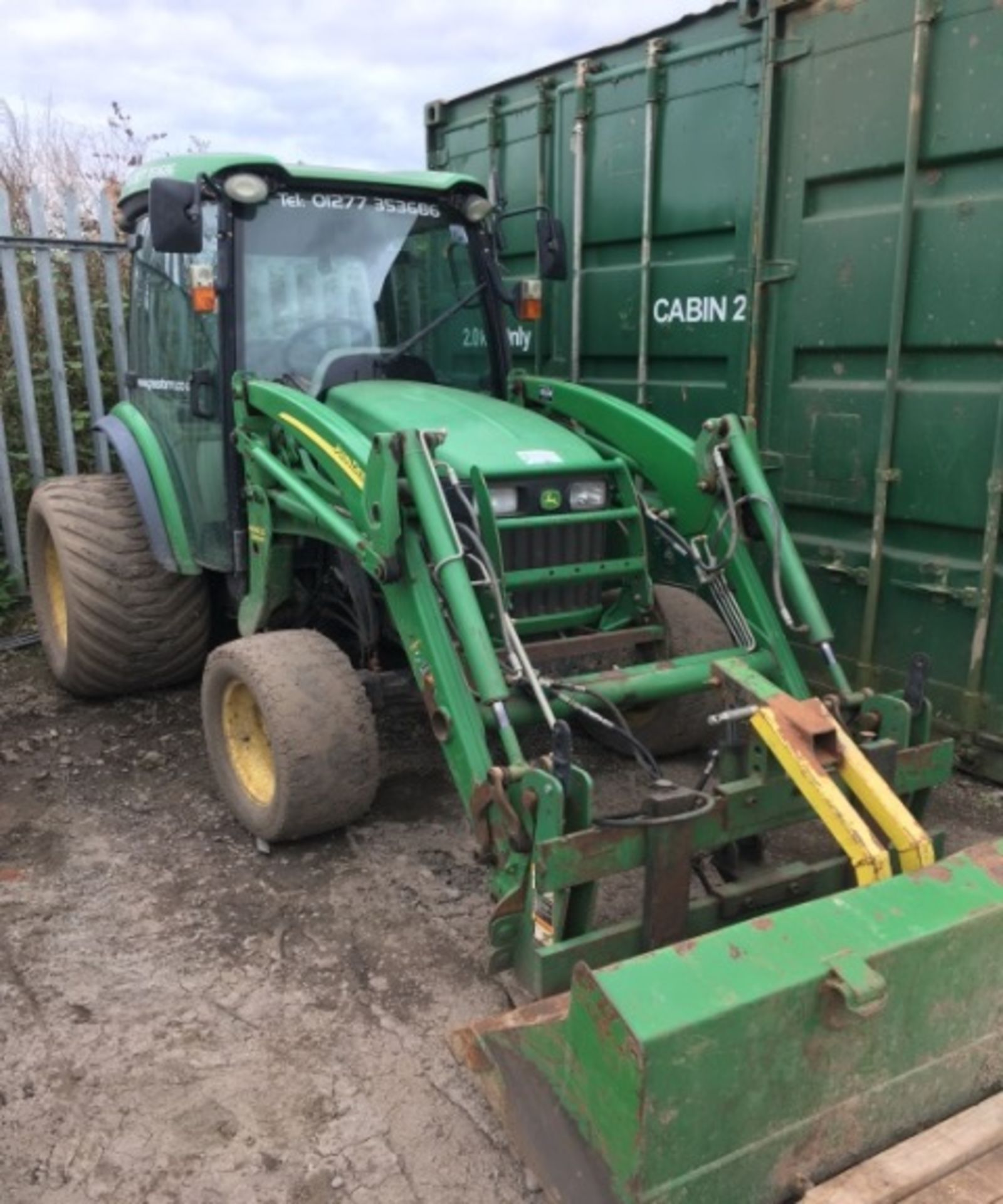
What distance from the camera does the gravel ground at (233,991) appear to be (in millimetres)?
2359

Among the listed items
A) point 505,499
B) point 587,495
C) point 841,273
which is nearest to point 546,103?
point 841,273

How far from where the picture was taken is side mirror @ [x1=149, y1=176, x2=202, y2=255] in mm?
3576

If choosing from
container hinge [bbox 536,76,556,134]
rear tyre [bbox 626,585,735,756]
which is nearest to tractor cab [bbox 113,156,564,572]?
rear tyre [bbox 626,585,735,756]

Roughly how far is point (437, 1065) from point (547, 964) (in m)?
0.45

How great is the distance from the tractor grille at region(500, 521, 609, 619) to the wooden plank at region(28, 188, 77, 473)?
3755 millimetres

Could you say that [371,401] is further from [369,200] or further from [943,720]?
[943,720]

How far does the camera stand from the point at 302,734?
3400 millimetres

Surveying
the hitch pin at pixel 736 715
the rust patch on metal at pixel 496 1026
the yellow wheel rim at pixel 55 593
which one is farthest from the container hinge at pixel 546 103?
the rust patch on metal at pixel 496 1026

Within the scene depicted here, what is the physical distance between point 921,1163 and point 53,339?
5878 millimetres

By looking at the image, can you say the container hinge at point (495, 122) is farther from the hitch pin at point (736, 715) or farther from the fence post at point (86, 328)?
the hitch pin at point (736, 715)

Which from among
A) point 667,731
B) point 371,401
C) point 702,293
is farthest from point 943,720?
point 371,401

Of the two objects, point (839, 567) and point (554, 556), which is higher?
point (554, 556)

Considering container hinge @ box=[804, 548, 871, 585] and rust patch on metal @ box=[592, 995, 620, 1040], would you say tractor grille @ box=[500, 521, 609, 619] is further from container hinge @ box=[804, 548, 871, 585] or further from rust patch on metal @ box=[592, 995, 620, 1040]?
rust patch on metal @ box=[592, 995, 620, 1040]

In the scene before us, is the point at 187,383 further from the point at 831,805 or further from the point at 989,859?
the point at 989,859
